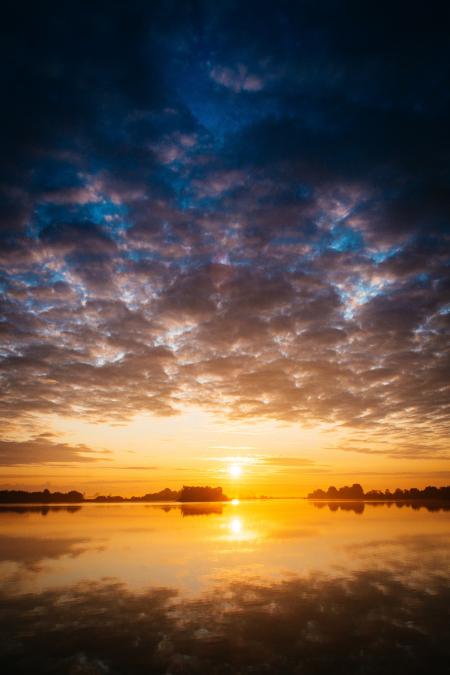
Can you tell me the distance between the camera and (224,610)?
20.4 m

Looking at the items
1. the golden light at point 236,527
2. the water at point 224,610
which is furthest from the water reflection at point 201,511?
the water at point 224,610

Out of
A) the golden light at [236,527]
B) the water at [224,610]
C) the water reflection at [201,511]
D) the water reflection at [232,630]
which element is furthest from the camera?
the water reflection at [201,511]

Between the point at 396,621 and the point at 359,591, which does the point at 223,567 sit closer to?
the point at 359,591

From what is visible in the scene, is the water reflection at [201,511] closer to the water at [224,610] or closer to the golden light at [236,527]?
the golden light at [236,527]

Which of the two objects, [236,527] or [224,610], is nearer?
[224,610]

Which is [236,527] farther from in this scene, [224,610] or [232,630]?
[232,630]

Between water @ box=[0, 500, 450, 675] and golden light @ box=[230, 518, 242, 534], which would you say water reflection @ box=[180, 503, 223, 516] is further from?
water @ box=[0, 500, 450, 675]

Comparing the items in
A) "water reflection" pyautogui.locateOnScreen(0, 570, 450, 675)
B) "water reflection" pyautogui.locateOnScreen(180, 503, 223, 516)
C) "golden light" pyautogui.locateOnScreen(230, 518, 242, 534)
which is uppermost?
"water reflection" pyautogui.locateOnScreen(180, 503, 223, 516)

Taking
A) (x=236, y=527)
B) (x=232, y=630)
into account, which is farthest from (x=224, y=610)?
(x=236, y=527)

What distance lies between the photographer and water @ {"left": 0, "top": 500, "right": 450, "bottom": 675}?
14.8m

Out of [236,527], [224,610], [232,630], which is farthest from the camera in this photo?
[236,527]

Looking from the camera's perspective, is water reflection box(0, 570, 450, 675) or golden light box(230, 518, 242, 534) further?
golden light box(230, 518, 242, 534)

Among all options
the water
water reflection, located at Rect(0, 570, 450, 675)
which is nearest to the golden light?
the water

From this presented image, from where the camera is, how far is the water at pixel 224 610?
1477 centimetres
